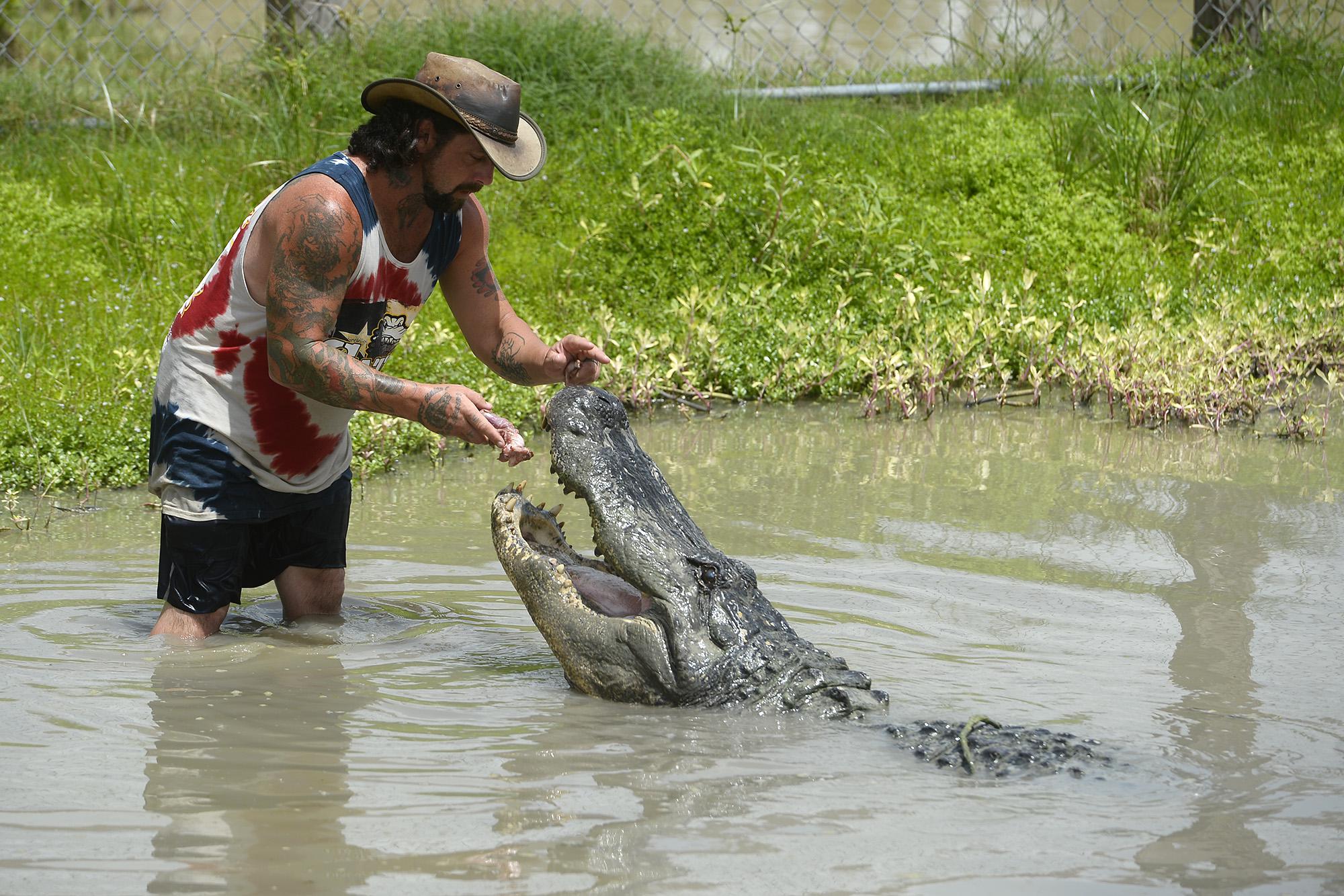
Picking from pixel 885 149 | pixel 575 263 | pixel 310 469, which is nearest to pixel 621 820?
pixel 310 469

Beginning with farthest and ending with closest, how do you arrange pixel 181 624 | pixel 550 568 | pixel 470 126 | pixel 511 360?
pixel 511 360 → pixel 181 624 → pixel 550 568 → pixel 470 126

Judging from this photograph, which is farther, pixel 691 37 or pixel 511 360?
pixel 691 37

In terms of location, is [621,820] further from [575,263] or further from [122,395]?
[575,263]

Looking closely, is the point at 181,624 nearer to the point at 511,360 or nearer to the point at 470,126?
the point at 511,360

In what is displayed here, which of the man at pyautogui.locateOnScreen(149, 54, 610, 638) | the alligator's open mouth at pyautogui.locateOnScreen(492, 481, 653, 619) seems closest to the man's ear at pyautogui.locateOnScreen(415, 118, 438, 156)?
the man at pyautogui.locateOnScreen(149, 54, 610, 638)

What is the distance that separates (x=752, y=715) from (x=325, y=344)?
1270mm

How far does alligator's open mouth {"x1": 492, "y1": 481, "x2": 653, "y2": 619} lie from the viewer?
340 centimetres

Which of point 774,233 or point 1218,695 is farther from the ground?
point 774,233

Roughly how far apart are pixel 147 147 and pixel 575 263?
274 centimetres

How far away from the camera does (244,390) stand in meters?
3.49

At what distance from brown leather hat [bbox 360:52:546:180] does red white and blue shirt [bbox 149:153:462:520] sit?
0.23m

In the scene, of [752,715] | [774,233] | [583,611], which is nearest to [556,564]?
[583,611]

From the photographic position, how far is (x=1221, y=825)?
2551 mm

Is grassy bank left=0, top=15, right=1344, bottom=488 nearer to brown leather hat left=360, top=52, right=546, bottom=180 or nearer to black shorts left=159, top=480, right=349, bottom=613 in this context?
black shorts left=159, top=480, right=349, bottom=613
